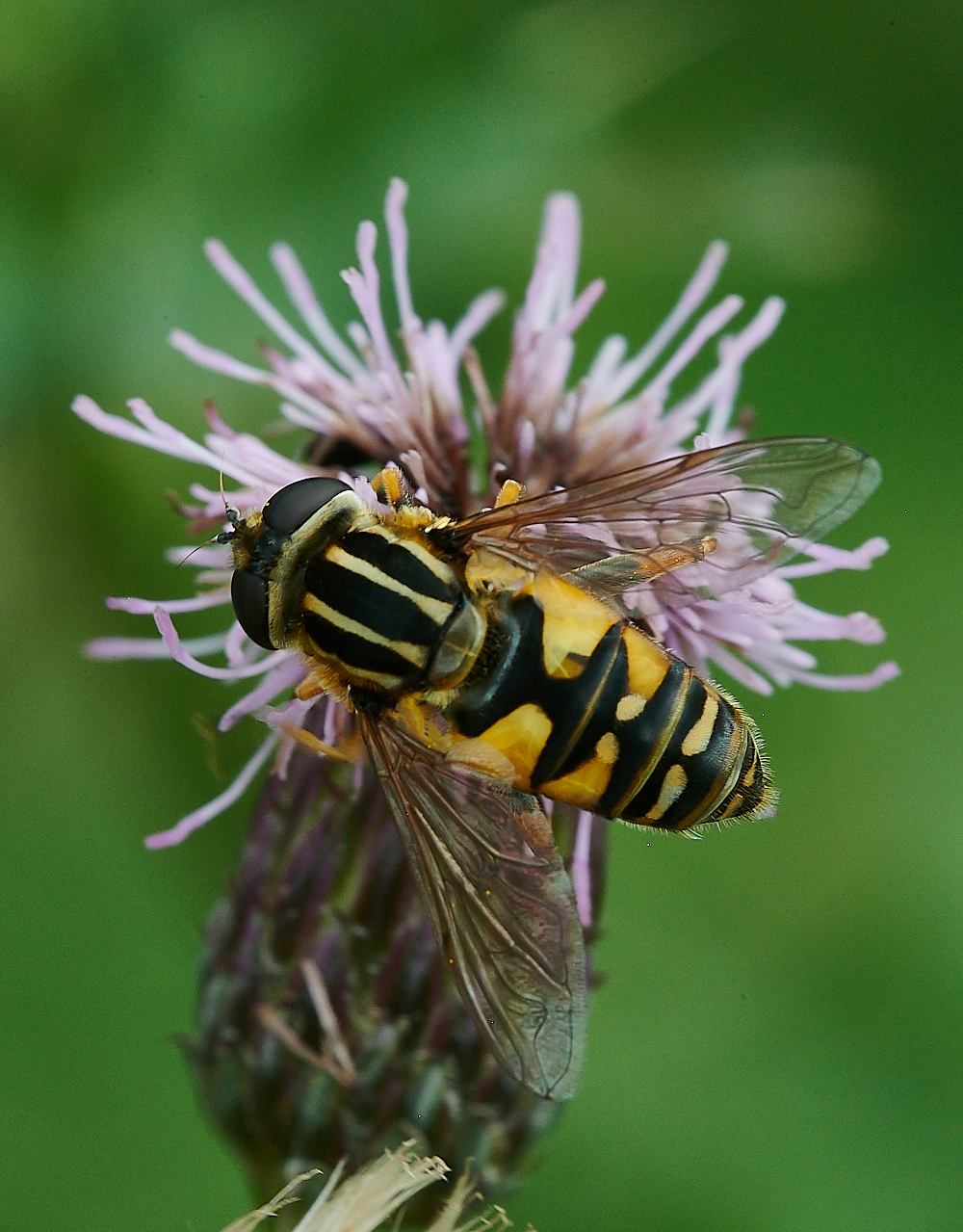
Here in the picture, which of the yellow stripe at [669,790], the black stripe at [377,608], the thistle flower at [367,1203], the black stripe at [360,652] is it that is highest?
the black stripe at [377,608]

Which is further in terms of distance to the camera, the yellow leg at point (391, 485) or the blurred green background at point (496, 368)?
the blurred green background at point (496, 368)

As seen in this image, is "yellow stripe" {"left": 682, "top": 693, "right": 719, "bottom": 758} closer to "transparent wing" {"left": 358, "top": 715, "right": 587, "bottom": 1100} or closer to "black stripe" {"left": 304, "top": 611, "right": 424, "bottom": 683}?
"transparent wing" {"left": 358, "top": 715, "right": 587, "bottom": 1100}

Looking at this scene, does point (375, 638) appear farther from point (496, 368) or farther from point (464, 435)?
point (496, 368)

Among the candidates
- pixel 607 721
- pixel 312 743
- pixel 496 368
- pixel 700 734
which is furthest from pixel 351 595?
pixel 496 368

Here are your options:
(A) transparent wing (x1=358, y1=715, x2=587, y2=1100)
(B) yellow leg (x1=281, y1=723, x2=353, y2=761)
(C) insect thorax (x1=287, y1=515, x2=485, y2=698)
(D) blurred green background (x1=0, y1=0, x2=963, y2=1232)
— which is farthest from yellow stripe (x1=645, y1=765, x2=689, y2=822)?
(D) blurred green background (x1=0, y1=0, x2=963, y2=1232)

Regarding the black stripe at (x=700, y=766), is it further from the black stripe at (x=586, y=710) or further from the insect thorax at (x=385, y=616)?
the insect thorax at (x=385, y=616)

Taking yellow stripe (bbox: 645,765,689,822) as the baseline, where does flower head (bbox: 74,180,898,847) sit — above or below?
above

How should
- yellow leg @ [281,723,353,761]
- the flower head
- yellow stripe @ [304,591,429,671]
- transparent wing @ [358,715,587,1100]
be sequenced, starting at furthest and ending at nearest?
the flower head
yellow leg @ [281,723,353,761]
yellow stripe @ [304,591,429,671]
transparent wing @ [358,715,587,1100]

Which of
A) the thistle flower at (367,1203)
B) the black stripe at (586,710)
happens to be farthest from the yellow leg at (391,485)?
the thistle flower at (367,1203)
